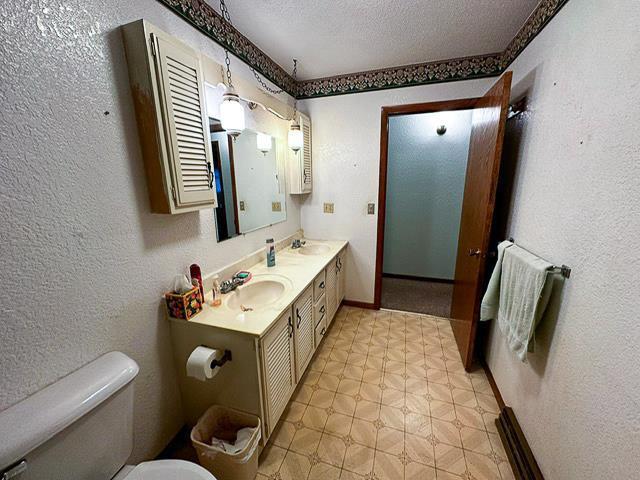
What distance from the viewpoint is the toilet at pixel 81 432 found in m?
0.65

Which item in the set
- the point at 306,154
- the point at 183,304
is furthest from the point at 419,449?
the point at 306,154

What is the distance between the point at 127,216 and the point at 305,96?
199cm

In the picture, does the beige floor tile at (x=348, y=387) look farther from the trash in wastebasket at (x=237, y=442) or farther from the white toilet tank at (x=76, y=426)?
the white toilet tank at (x=76, y=426)

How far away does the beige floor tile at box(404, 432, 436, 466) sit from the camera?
4.17ft

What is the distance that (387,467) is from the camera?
124cm

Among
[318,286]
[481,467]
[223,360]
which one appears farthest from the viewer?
[318,286]

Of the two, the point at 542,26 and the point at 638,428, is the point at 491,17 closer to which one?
the point at 542,26

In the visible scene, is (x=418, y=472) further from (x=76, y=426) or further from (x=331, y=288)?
(x=76, y=426)

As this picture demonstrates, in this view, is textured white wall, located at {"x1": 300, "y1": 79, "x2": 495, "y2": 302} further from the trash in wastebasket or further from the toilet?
the toilet

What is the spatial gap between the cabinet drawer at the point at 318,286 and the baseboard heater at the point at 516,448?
1.27m

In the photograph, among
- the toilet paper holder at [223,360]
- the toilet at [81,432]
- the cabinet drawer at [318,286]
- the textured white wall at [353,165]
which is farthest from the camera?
the textured white wall at [353,165]

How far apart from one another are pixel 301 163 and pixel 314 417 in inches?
76.0

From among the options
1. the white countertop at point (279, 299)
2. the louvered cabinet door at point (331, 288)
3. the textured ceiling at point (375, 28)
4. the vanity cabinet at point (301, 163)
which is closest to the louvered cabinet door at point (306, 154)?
the vanity cabinet at point (301, 163)

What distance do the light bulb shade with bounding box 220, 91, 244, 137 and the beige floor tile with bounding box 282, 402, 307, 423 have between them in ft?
5.51
